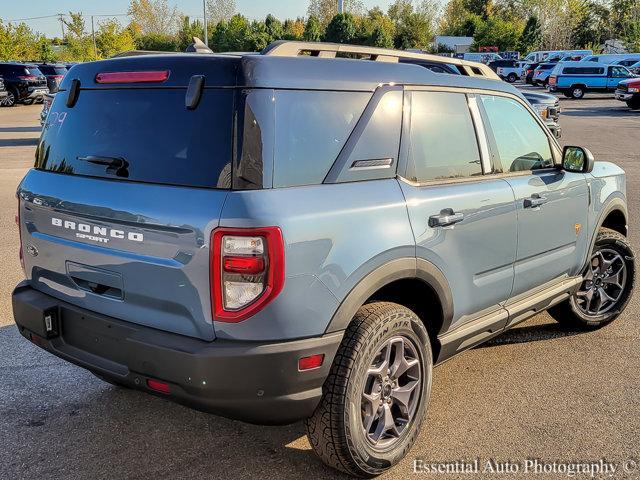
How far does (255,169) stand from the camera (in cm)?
247

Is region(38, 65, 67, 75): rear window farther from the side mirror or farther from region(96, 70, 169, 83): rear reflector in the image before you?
the side mirror

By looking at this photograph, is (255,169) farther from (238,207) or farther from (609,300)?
(609,300)

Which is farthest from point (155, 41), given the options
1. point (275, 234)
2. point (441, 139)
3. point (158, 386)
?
point (275, 234)

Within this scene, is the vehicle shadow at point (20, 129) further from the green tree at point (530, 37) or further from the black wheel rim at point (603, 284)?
the green tree at point (530, 37)

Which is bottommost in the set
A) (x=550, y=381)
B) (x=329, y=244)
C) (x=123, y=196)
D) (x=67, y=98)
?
(x=550, y=381)

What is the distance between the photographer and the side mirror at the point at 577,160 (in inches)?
160

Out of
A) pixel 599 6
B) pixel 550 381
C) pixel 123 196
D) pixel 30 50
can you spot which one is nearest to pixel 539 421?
pixel 550 381

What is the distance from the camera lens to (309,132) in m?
2.66

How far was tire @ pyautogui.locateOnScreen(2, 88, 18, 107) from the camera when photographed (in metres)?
29.0

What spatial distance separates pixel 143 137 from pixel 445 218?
1497 mm

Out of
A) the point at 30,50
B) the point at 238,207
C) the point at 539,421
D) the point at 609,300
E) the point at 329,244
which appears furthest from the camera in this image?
the point at 30,50

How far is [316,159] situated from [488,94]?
1534mm

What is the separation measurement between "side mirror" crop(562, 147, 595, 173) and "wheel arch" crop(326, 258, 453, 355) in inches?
60.2

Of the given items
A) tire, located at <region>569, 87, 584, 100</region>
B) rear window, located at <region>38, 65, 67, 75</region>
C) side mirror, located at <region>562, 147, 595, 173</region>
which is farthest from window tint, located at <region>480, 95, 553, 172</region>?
tire, located at <region>569, 87, 584, 100</region>
